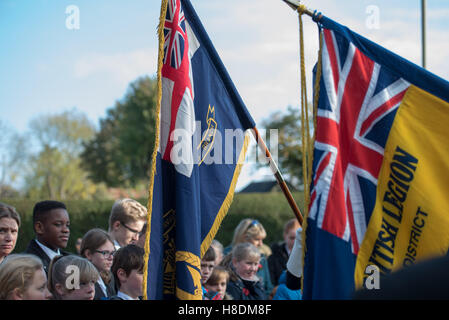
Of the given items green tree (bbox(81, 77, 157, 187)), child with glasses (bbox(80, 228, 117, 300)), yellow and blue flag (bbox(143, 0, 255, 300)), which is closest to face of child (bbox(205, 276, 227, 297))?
child with glasses (bbox(80, 228, 117, 300))

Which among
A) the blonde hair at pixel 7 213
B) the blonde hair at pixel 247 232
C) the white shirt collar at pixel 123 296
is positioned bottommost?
the white shirt collar at pixel 123 296

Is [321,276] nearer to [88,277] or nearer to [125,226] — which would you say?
[88,277]

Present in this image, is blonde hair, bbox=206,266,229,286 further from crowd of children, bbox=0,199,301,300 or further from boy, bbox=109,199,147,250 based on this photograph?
boy, bbox=109,199,147,250

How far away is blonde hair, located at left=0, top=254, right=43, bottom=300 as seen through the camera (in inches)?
118

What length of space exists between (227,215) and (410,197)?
11985mm

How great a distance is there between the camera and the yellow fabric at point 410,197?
2.65 metres

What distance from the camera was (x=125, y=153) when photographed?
51875mm

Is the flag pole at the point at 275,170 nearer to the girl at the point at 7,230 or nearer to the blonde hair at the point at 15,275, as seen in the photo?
the blonde hair at the point at 15,275

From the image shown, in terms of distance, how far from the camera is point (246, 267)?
515 centimetres

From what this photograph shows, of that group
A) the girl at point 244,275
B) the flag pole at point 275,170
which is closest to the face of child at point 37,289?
the flag pole at point 275,170

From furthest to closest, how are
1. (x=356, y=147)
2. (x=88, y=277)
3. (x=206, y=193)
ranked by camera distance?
(x=88, y=277) < (x=206, y=193) < (x=356, y=147)

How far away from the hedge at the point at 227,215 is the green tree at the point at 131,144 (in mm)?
33681

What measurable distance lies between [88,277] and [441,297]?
114 inches
